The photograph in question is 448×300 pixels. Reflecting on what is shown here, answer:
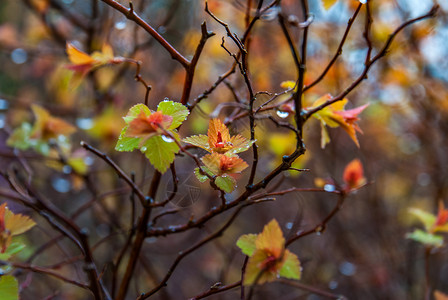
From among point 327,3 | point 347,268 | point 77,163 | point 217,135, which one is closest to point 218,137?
point 217,135

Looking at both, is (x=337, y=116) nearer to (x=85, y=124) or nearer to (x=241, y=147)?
(x=241, y=147)

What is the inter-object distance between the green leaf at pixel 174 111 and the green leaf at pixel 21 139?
0.75 m

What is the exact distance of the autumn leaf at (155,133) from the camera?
58 cm

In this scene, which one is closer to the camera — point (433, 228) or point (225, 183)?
point (225, 183)

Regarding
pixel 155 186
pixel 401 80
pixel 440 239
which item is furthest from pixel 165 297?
pixel 401 80

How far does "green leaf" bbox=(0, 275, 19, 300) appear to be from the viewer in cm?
64

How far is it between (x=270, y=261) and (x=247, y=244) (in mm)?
52

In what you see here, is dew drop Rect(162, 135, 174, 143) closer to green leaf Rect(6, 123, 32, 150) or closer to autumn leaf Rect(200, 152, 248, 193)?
autumn leaf Rect(200, 152, 248, 193)

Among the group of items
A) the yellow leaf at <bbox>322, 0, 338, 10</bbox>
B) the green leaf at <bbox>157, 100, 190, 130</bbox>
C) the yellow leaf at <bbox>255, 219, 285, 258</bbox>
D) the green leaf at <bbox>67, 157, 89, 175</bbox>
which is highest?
the green leaf at <bbox>67, 157, 89, 175</bbox>

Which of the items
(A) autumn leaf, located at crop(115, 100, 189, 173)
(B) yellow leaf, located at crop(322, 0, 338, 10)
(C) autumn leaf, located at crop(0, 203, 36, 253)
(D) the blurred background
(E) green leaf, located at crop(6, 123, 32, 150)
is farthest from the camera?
(D) the blurred background

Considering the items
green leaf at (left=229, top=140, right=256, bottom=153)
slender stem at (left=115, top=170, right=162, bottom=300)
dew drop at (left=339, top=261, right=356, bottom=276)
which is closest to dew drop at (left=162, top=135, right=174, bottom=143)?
green leaf at (left=229, top=140, right=256, bottom=153)

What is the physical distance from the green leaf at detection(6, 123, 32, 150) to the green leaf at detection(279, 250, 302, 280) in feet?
2.97

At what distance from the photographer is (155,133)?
58 centimetres

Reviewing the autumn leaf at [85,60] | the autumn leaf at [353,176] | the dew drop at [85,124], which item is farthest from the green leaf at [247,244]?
the dew drop at [85,124]
